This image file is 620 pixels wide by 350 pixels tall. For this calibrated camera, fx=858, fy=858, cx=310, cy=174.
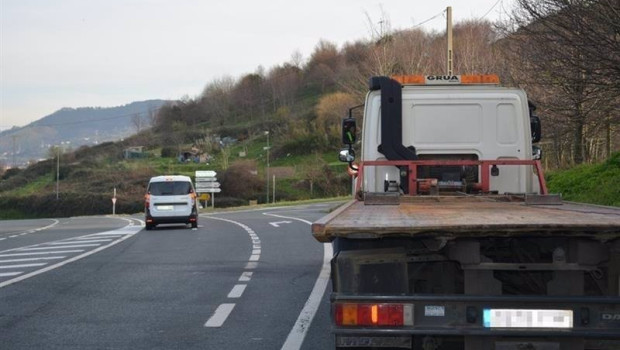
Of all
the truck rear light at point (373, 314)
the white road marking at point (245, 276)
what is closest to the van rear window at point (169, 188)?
the white road marking at point (245, 276)

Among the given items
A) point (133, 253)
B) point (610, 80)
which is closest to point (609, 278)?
point (610, 80)

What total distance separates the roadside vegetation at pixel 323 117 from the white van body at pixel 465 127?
493cm

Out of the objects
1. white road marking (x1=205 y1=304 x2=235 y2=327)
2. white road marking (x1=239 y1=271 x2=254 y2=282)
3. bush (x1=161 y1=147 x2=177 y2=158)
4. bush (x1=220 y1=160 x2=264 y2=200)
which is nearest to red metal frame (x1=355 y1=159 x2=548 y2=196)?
white road marking (x1=205 y1=304 x2=235 y2=327)

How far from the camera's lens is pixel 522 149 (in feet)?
33.2

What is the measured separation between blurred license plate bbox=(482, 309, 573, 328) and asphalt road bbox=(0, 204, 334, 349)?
293 centimetres

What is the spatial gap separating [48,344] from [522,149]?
5.70m

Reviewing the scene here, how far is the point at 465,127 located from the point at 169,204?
17480 mm

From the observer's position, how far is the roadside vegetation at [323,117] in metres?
16.7

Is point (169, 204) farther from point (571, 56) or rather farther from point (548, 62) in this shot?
point (571, 56)

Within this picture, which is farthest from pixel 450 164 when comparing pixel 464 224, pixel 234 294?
pixel 464 224

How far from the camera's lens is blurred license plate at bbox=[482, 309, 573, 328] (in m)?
5.02

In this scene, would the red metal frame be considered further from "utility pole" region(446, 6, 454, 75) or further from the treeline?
"utility pole" region(446, 6, 454, 75)

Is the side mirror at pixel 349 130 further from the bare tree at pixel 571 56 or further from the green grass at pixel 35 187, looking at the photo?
the green grass at pixel 35 187

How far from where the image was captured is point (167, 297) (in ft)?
35.3
